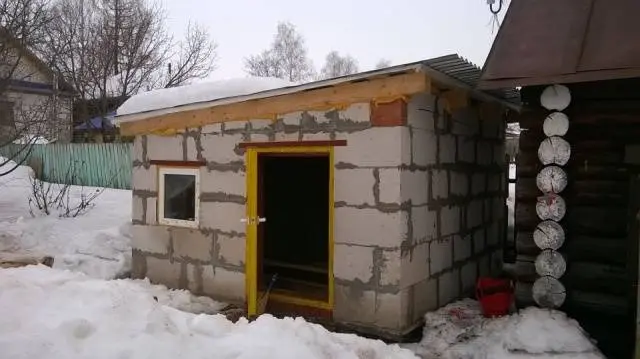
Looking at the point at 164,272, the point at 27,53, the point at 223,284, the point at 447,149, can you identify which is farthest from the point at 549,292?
the point at 27,53

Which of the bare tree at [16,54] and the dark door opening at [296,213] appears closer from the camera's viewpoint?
the dark door opening at [296,213]

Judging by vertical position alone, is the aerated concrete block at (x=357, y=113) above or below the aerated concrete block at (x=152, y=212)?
above

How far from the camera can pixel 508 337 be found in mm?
4766

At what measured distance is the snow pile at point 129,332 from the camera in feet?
10.5

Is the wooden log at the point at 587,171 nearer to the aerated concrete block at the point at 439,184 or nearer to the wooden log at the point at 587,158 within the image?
the wooden log at the point at 587,158

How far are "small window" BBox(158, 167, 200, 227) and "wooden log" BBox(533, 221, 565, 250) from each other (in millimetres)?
4076

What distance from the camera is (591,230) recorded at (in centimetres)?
536

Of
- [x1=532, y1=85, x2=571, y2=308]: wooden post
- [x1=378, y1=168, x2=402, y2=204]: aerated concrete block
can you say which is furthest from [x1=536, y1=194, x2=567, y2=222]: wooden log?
[x1=378, y1=168, x2=402, y2=204]: aerated concrete block

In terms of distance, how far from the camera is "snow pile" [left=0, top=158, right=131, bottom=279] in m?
8.20

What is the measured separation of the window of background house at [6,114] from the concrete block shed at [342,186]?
590cm

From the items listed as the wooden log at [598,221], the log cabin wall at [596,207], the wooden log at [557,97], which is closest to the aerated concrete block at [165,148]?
the log cabin wall at [596,207]

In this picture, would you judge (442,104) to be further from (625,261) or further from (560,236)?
(625,261)

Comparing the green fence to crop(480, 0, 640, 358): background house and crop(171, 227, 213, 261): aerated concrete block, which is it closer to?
crop(171, 227, 213, 261): aerated concrete block

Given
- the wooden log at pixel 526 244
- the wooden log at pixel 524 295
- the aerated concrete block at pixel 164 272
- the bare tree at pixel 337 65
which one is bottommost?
the aerated concrete block at pixel 164 272
